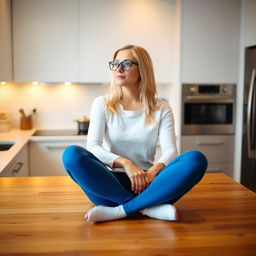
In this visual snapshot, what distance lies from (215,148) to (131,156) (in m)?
1.98

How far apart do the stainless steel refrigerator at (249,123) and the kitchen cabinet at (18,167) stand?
203 centimetres

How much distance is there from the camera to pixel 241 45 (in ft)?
11.2

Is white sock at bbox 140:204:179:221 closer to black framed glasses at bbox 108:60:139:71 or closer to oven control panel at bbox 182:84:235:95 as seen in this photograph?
black framed glasses at bbox 108:60:139:71

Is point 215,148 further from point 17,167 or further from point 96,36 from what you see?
point 17,167

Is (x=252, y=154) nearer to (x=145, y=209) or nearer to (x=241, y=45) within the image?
(x=241, y=45)

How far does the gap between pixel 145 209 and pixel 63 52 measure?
2435 millimetres

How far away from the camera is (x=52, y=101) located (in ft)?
12.8

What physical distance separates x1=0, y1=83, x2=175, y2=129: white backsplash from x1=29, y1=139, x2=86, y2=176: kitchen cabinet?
0.68 metres

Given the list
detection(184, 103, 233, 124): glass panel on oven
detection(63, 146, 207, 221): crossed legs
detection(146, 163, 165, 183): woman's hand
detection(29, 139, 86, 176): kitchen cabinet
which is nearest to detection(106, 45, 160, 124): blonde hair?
detection(146, 163, 165, 183): woman's hand

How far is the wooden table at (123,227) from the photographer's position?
3.64 ft

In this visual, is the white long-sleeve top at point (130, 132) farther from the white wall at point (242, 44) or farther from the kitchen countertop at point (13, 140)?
the white wall at point (242, 44)

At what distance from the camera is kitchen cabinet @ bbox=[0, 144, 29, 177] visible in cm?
220

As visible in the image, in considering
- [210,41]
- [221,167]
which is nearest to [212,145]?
[221,167]

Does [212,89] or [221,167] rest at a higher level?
[212,89]
